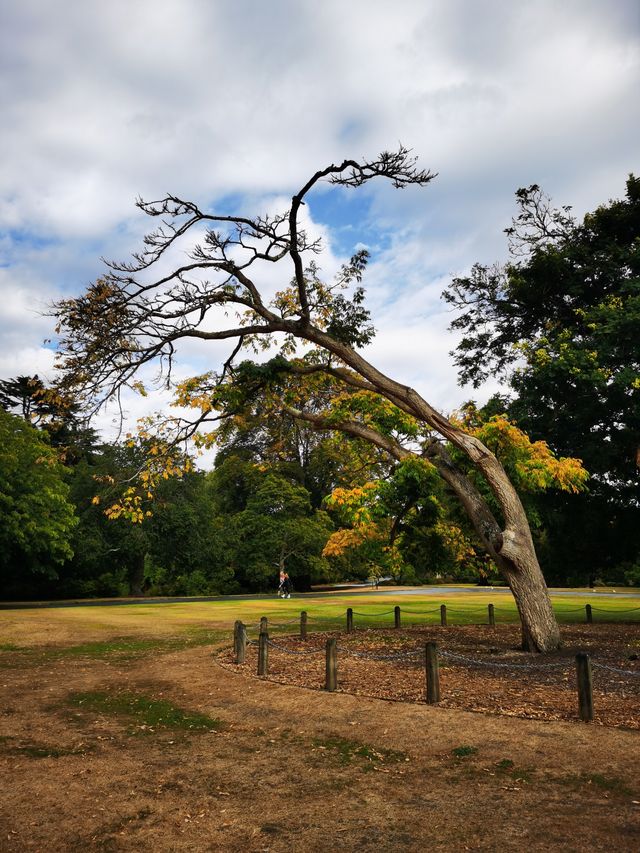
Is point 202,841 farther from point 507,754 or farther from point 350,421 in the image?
point 350,421

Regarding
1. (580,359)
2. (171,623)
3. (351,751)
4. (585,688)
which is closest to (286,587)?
(171,623)

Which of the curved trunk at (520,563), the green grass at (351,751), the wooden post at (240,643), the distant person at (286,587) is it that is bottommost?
the distant person at (286,587)

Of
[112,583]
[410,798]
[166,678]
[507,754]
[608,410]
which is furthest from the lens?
[112,583]

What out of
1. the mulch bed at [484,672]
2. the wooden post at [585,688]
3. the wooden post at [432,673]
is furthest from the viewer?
the wooden post at [432,673]

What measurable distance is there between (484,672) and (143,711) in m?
6.63

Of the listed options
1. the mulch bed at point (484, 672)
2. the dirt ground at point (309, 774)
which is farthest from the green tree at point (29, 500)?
the dirt ground at point (309, 774)

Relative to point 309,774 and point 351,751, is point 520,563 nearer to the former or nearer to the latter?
point 351,751

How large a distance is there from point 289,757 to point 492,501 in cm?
1249

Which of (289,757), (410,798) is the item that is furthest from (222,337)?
(410,798)

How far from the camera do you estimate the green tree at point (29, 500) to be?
33.8 meters

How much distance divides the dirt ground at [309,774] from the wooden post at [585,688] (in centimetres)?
22

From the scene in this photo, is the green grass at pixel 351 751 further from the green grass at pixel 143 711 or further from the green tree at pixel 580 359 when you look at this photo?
the green tree at pixel 580 359

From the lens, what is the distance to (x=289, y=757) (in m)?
7.45

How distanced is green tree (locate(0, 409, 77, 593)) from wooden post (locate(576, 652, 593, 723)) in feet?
99.4
